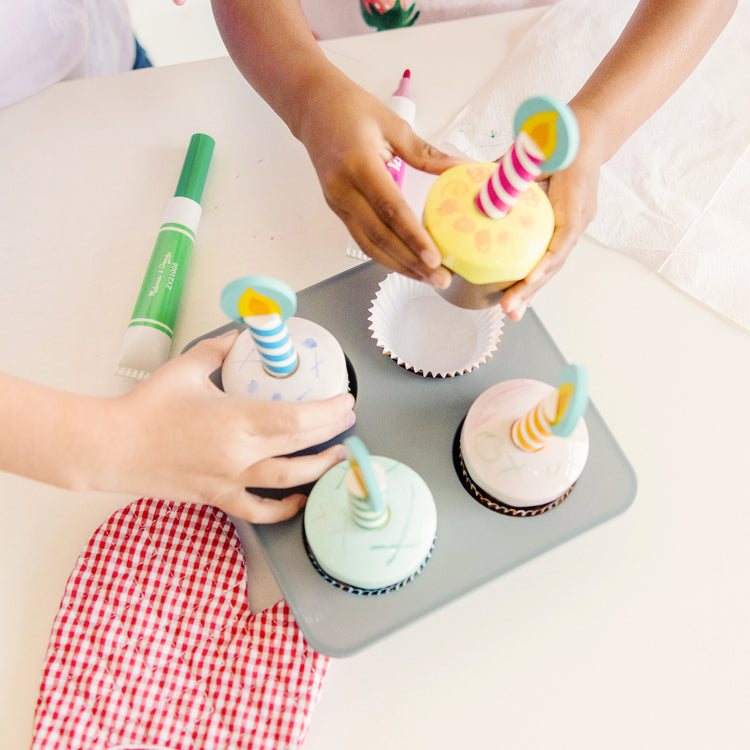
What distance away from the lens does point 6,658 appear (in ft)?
1.46

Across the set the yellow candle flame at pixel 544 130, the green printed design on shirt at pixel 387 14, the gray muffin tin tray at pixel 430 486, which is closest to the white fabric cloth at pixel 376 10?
the green printed design on shirt at pixel 387 14

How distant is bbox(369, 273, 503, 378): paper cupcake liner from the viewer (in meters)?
0.49

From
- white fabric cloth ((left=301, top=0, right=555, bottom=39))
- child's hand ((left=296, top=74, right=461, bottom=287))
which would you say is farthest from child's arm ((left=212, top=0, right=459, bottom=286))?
white fabric cloth ((left=301, top=0, right=555, bottom=39))

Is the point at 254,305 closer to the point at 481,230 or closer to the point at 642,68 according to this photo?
the point at 481,230

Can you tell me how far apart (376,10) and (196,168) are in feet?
1.06

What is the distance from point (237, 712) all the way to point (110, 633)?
0.36 feet

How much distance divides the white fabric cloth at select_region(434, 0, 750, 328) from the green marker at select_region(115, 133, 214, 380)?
0.25 meters

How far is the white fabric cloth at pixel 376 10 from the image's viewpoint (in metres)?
0.72

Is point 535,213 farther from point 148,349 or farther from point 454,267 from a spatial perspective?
point 148,349

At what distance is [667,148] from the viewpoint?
610 millimetres

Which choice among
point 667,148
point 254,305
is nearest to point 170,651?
point 254,305

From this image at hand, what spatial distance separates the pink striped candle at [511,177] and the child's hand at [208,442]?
0.16 metres

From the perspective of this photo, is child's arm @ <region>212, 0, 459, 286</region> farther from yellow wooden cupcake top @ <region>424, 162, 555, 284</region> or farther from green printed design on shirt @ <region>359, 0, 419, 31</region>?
green printed design on shirt @ <region>359, 0, 419, 31</region>

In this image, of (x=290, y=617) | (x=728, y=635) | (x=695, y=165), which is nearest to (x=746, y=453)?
(x=728, y=635)
